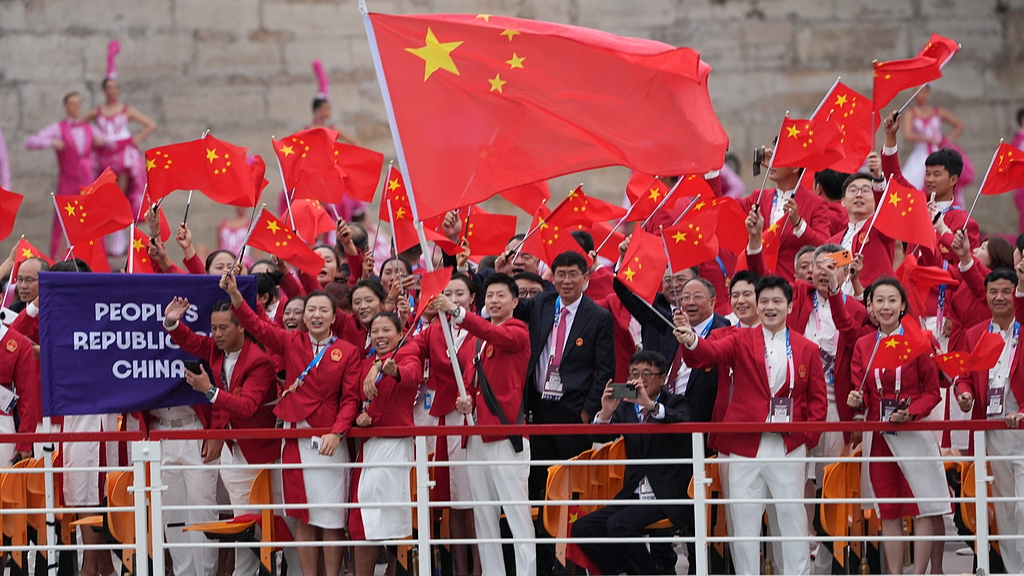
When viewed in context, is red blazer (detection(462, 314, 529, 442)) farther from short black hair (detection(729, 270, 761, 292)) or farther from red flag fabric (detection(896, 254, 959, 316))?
red flag fabric (detection(896, 254, 959, 316))

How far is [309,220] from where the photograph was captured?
487 inches

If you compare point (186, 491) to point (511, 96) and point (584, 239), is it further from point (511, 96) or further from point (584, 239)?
point (584, 239)

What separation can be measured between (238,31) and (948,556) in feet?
34.8

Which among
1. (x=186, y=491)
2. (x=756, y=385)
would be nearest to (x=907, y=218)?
(x=756, y=385)

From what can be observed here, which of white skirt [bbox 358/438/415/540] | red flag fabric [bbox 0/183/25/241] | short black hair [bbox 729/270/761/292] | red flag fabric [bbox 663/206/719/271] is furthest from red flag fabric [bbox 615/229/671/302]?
red flag fabric [bbox 0/183/25/241]

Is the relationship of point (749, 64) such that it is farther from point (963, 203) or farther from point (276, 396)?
point (276, 396)

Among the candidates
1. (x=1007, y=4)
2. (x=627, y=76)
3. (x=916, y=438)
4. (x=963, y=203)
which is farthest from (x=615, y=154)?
(x=1007, y=4)

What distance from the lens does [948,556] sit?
10227 millimetres

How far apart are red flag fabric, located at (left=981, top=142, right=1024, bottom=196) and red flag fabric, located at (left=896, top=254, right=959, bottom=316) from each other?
4.06 feet

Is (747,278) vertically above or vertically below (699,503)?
above

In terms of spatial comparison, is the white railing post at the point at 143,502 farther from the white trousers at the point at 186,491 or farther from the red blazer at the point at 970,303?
the red blazer at the point at 970,303

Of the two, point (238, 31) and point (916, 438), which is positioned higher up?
point (238, 31)

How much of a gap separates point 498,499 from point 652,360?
53.5 inches

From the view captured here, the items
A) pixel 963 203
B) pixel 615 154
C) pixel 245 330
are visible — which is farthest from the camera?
pixel 963 203
